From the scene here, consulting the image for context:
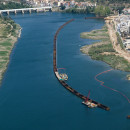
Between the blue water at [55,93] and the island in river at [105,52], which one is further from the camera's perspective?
the island in river at [105,52]

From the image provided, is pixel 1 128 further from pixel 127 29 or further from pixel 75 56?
pixel 127 29

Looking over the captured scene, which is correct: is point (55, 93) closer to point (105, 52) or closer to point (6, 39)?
point (105, 52)

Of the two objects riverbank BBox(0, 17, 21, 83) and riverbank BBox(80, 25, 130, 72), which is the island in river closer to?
riverbank BBox(80, 25, 130, 72)

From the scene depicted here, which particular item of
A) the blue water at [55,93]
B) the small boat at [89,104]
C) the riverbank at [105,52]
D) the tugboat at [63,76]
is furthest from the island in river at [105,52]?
the small boat at [89,104]

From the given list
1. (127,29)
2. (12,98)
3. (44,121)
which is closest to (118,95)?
(44,121)

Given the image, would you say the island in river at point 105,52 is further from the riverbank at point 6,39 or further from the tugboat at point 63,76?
the riverbank at point 6,39

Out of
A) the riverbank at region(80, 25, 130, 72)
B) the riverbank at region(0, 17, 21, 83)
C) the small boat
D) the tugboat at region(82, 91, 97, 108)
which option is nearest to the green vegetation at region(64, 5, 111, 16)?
the riverbank at region(80, 25, 130, 72)

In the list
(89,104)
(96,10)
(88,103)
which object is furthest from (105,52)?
(96,10)
